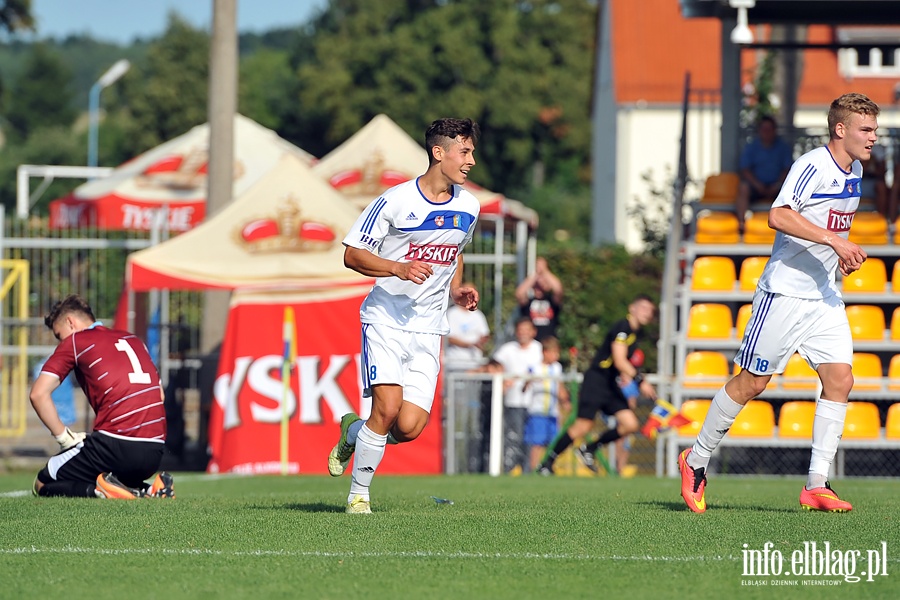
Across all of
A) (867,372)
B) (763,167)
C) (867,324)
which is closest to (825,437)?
(867,372)

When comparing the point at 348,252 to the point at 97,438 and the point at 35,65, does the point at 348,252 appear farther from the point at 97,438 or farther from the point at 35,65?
the point at 35,65

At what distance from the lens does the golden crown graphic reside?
16.7 m

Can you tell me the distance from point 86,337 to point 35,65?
88048 mm

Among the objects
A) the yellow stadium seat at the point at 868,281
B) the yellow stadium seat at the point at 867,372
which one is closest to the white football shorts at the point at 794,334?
the yellow stadium seat at the point at 867,372

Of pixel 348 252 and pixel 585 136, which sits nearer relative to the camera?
pixel 348 252

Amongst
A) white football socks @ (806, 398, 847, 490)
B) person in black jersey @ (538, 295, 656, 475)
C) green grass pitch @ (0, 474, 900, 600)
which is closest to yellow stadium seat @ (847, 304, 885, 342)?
person in black jersey @ (538, 295, 656, 475)

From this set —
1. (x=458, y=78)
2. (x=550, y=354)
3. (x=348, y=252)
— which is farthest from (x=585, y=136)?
(x=348, y=252)

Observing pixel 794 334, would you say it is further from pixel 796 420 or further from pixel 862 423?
pixel 862 423

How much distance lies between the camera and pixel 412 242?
24.9 feet

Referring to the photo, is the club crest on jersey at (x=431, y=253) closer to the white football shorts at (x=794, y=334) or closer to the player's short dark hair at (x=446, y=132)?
the player's short dark hair at (x=446, y=132)

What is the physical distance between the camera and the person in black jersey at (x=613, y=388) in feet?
48.5

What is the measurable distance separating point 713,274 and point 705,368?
1.52 meters

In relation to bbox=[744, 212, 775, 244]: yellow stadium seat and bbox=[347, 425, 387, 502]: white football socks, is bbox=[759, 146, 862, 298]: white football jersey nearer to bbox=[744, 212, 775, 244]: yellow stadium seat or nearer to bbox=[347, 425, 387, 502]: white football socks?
bbox=[347, 425, 387, 502]: white football socks

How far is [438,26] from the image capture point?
190 feet
